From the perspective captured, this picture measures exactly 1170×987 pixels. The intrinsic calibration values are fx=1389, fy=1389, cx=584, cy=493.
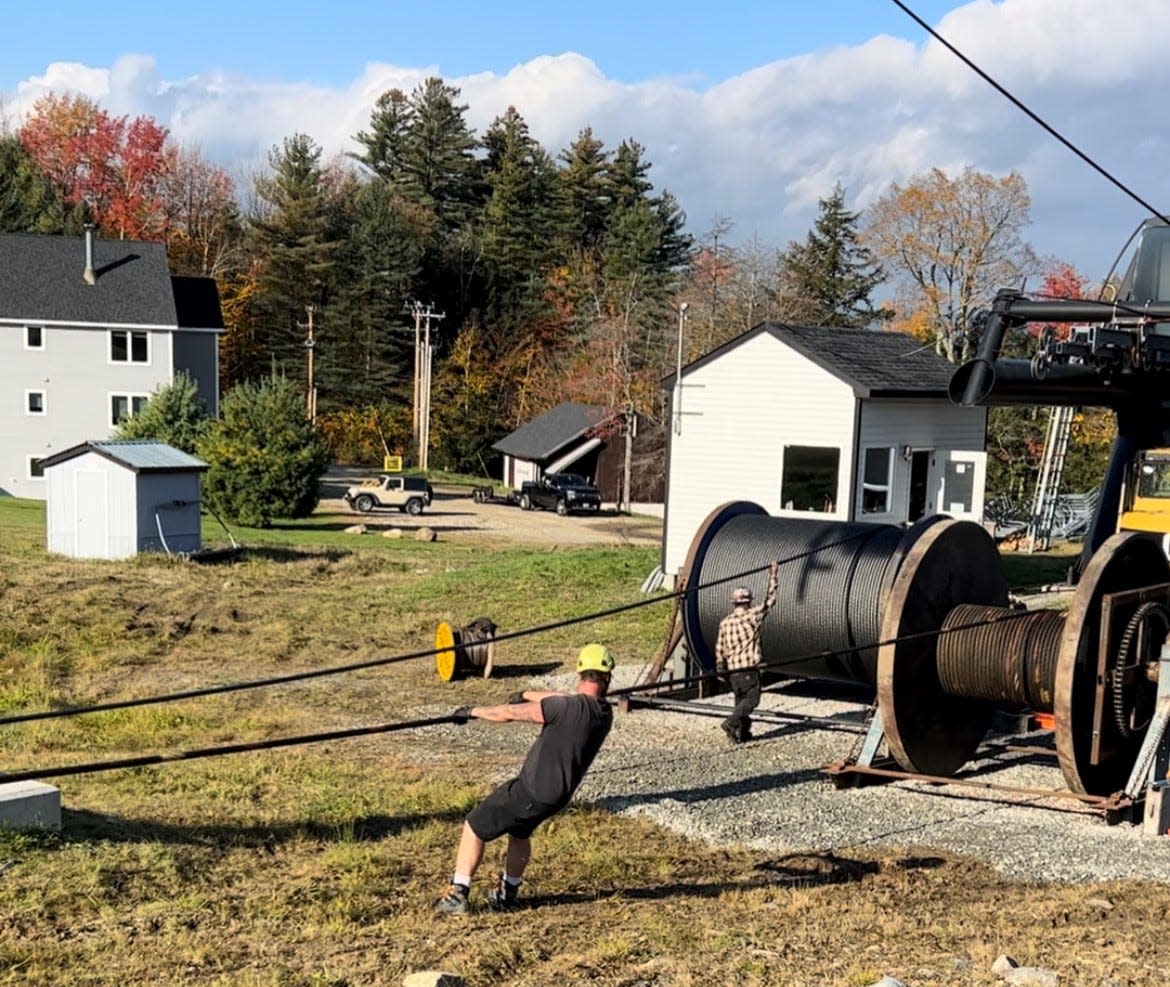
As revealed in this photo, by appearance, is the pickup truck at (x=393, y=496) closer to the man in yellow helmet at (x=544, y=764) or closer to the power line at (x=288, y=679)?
the power line at (x=288, y=679)

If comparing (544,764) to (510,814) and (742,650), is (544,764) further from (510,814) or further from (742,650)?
(742,650)

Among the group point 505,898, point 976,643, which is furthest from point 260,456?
point 505,898

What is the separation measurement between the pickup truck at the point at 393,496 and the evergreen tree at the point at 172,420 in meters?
6.83

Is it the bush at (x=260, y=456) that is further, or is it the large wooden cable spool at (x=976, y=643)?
the bush at (x=260, y=456)

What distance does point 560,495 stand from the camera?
59.9 meters

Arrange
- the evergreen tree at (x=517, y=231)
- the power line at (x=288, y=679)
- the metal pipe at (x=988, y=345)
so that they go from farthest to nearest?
the evergreen tree at (x=517, y=231) < the metal pipe at (x=988, y=345) < the power line at (x=288, y=679)

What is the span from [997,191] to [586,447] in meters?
22.5

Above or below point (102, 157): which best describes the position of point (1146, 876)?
below

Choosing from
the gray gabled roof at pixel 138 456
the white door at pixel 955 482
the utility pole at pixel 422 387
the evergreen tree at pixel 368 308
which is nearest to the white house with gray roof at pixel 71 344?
the utility pole at pixel 422 387

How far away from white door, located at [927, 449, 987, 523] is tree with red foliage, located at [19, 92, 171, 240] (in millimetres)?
68141

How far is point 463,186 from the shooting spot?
331 ft

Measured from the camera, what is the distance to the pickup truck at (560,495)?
59719 millimetres

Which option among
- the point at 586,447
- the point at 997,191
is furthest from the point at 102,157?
the point at 997,191

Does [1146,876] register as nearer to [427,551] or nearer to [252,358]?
[427,551]
